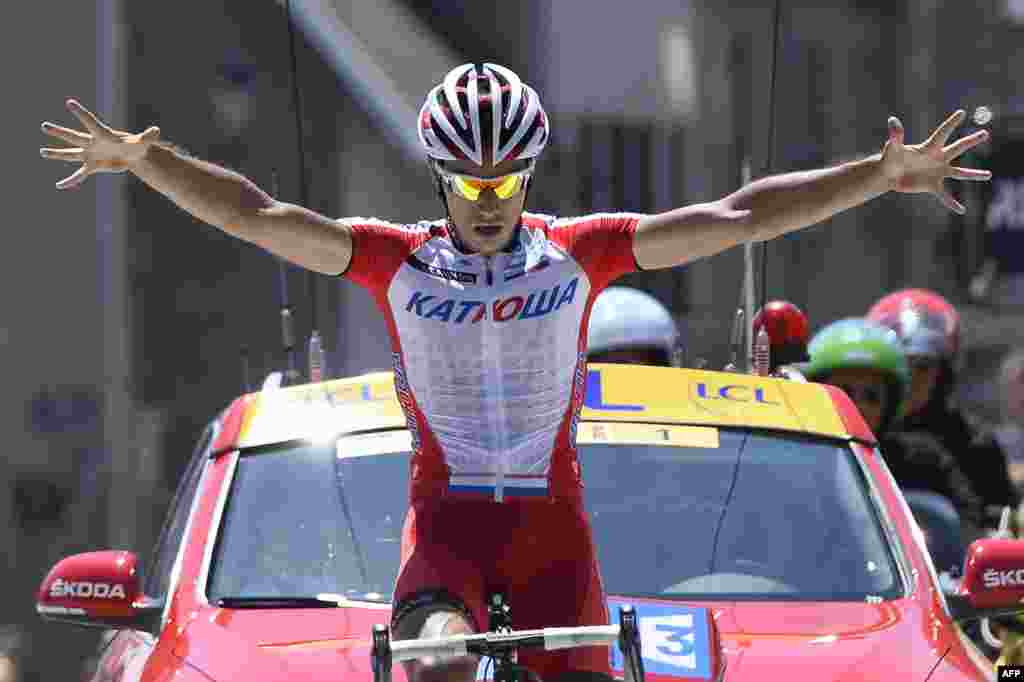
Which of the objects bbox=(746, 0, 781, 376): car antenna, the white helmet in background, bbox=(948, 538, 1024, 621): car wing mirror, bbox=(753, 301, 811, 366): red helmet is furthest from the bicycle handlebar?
the white helmet in background

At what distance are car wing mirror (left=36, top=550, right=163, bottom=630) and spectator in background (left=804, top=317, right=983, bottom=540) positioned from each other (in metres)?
3.96

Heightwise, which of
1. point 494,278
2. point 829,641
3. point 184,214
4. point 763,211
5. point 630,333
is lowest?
point 829,641

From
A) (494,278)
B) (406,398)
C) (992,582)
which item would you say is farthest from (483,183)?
(992,582)

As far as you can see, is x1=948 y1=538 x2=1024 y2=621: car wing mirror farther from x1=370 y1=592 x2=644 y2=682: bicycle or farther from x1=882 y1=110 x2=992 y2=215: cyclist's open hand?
x1=370 y1=592 x2=644 y2=682: bicycle

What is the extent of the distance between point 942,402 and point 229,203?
5.37 metres

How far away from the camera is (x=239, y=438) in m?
5.94

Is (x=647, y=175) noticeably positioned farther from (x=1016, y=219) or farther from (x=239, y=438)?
(x=239, y=438)

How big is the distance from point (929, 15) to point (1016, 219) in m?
2.46

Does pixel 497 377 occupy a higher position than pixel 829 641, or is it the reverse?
pixel 497 377

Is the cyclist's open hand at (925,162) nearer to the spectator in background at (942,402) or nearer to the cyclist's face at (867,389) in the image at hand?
the cyclist's face at (867,389)

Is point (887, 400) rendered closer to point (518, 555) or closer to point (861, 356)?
point (861, 356)

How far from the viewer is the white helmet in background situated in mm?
8305

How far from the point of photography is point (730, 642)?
5.08 m

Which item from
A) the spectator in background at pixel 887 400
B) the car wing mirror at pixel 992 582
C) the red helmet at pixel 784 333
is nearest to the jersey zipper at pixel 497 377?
the car wing mirror at pixel 992 582
